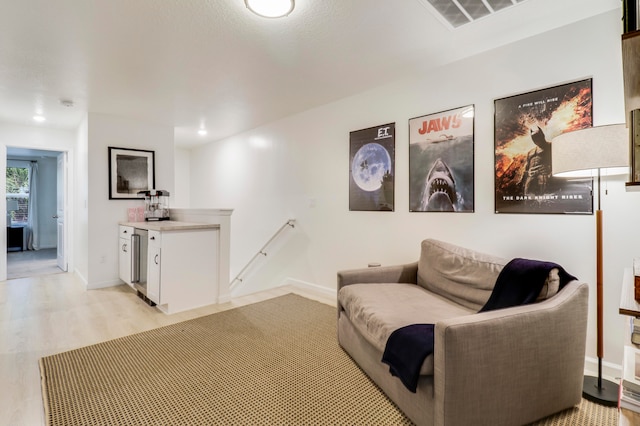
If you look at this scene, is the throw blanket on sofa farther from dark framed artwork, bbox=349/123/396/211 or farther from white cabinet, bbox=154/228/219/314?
white cabinet, bbox=154/228/219/314

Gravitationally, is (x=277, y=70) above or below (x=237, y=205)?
above

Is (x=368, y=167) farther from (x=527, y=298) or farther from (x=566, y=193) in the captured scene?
(x=527, y=298)

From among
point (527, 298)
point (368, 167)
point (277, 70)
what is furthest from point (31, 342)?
point (527, 298)

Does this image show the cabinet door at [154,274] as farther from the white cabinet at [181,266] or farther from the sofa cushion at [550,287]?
the sofa cushion at [550,287]

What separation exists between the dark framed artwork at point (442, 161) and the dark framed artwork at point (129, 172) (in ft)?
12.5

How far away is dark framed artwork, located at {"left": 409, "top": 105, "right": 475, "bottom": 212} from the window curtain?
31.1 feet

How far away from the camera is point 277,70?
288 centimetres

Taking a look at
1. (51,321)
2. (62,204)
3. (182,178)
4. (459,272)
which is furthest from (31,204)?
(459,272)

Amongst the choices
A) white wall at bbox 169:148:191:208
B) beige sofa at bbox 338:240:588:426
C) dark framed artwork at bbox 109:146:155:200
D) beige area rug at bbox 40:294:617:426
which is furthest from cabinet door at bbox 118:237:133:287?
beige sofa at bbox 338:240:588:426

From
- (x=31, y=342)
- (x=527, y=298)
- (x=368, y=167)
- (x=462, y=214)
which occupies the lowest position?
(x=31, y=342)

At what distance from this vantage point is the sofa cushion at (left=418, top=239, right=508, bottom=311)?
6.77 feet

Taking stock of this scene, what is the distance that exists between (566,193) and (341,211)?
2.13 meters

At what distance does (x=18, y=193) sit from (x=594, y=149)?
36.9 feet

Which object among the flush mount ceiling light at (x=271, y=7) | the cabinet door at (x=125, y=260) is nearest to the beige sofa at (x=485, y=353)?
the flush mount ceiling light at (x=271, y=7)
